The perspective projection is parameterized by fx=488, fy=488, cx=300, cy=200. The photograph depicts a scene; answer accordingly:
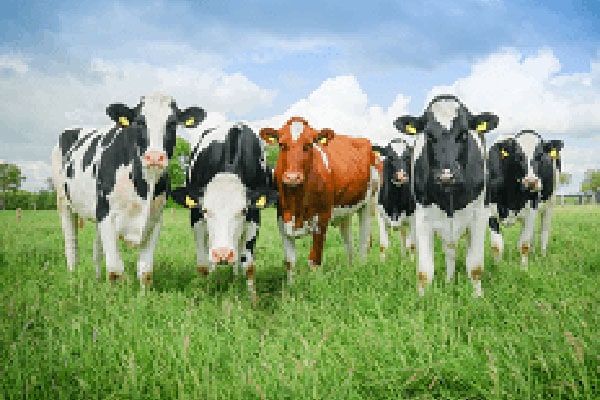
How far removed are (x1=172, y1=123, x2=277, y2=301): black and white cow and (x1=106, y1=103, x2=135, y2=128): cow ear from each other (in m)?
1.06

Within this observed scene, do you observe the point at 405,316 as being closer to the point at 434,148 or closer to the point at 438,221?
the point at 438,221

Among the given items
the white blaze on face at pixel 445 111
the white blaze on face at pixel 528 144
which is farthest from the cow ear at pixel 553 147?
the white blaze on face at pixel 445 111

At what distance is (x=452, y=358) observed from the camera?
365cm

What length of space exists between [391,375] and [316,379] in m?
0.58

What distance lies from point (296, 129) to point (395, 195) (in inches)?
159

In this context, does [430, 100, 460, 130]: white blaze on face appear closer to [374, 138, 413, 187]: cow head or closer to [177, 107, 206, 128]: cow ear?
[177, 107, 206, 128]: cow ear

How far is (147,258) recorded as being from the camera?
678cm

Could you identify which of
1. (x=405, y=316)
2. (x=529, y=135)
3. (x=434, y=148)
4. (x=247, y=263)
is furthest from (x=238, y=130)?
(x=529, y=135)

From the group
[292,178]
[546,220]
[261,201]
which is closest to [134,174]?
[261,201]

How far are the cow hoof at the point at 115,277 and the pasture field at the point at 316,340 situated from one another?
0.56 ft

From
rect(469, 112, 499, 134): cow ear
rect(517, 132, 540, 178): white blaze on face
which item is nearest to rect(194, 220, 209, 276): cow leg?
rect(469, 112, 499, 134): cow ear

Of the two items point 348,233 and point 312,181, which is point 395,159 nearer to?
point 348,233

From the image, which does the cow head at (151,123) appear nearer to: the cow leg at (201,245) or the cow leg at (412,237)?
the cow leg at (201,245)

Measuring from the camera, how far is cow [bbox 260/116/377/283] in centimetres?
661
